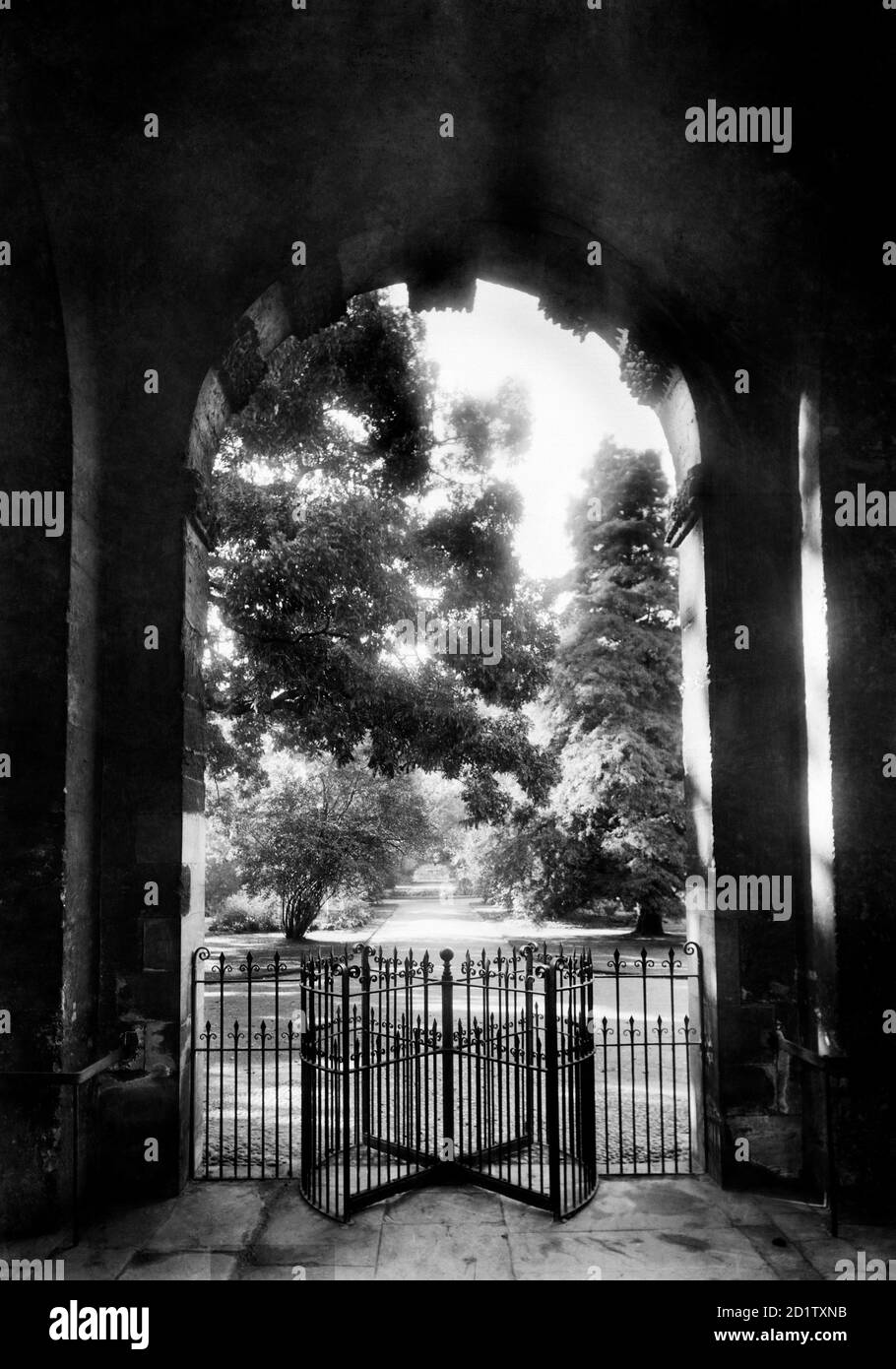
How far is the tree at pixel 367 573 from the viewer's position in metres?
11.7

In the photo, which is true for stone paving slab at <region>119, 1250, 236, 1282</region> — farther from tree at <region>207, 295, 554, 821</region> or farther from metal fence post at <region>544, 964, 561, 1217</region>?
tree at <region>207, 295, 554, 821</region>

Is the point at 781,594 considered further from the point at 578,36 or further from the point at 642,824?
the point at 642,824

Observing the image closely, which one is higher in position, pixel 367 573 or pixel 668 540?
pixel 367 573

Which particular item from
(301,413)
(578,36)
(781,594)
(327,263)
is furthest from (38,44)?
(301,413)

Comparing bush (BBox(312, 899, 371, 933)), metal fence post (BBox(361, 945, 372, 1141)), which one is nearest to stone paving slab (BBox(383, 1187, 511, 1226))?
metal fence post (BBox(361, 945, 372, 1141))

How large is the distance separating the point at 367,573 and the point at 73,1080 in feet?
27.7

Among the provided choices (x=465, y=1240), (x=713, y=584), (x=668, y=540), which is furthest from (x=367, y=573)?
(x=465, y=1240)

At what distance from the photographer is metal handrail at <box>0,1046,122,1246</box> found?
4.52m

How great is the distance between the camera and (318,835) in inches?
695

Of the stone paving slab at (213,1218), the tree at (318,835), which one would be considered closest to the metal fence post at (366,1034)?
the stone paving slab at (213,1218)

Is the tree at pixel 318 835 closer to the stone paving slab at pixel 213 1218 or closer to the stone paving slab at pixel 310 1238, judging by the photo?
the stone paving slab at pixel 213 1218

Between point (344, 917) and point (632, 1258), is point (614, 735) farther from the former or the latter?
point (632, 1258)

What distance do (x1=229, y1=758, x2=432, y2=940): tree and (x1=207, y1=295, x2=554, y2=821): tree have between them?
4281 millimetres

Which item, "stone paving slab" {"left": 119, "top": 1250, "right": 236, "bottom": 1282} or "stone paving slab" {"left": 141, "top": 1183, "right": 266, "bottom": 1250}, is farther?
"stone paving slab" {"left": 141, "top": 1183, "right": 266, "bottom": 1250}
